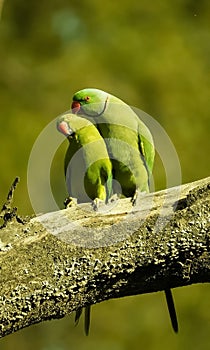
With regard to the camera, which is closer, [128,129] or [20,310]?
[20,310]

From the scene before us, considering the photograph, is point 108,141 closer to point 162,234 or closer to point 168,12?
point 162,234

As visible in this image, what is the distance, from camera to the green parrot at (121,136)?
1.14 m

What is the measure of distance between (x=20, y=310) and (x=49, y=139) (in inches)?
37.5

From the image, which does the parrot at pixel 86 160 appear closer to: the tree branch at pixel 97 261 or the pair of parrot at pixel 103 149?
the pair of parrot at pixel 103 149

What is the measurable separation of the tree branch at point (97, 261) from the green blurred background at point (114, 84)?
50.4 inches

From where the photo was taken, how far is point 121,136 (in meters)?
1.15

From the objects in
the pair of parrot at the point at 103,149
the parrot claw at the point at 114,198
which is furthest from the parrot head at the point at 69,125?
the parrot claw at the point at 114,198

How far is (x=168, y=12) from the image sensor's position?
2633 millimetres

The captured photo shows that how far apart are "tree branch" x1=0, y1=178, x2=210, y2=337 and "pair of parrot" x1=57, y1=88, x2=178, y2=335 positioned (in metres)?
0.32

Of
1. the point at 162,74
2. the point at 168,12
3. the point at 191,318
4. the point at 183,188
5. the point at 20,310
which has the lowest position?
the point at 191,318

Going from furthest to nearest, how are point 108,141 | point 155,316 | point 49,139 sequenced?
point 155,316, point 49,139, point 108,141

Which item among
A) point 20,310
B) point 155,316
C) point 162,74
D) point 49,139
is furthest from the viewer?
point 162,74

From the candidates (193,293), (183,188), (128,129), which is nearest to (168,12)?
(193,293)

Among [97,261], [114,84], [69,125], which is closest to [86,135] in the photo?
[69,125]
